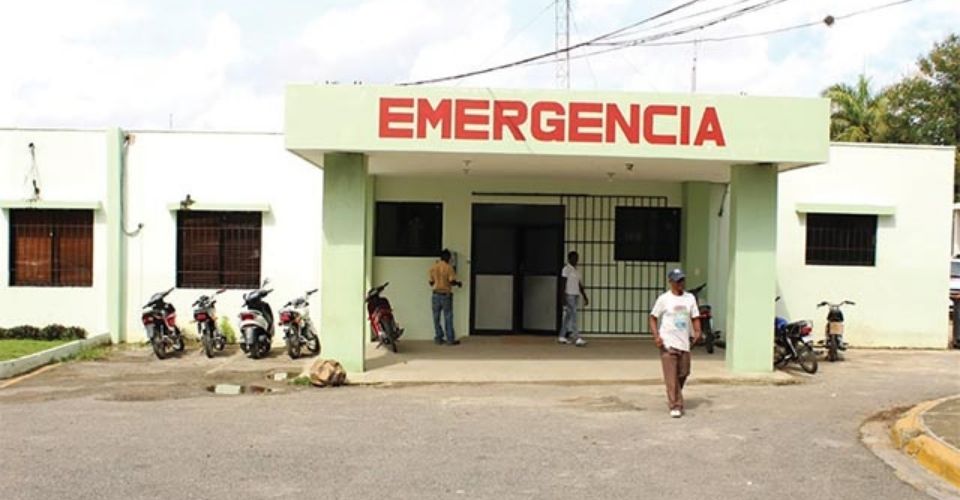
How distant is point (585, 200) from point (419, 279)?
3.42 metres

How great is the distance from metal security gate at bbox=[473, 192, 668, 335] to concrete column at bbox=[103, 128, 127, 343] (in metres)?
8.00

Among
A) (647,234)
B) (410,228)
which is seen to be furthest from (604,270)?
(410,228)

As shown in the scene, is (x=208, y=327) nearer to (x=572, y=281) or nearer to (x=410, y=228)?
(x=410, y=228)

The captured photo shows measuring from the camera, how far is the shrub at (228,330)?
15.5m

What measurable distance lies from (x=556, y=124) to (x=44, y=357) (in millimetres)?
8413

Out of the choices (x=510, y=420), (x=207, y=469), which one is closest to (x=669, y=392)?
(x=510, y=420)

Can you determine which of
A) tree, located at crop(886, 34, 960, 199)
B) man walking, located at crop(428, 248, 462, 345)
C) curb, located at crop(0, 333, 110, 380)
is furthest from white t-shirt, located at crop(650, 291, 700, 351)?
tree, located at crop(886, 34, 960, 199)

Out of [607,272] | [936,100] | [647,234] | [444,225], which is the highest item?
[936,100]

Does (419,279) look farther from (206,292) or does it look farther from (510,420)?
(510,420)

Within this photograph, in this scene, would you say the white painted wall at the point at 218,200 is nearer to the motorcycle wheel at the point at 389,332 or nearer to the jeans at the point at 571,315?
the motorcycle wheel at the point at 389,332

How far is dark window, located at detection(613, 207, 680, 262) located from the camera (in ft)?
54.0

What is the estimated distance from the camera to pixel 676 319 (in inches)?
369

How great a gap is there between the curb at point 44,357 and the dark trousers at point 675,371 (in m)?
8.99

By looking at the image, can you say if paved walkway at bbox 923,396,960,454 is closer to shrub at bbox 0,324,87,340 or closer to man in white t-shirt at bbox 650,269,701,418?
man in white t-shirt at bbox 650,269,701,418
